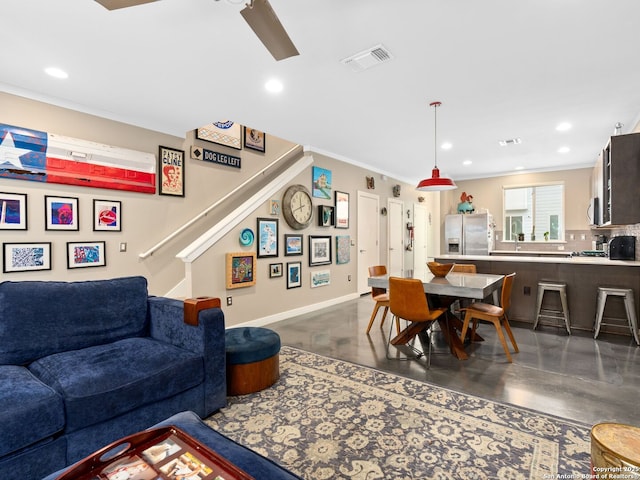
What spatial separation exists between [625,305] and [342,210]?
4.27 meters

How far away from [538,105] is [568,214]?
4.82 metres

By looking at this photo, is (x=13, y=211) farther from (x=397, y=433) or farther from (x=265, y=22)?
(x=397, y=433)

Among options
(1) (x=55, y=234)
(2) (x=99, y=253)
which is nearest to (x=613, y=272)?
(2) (x=99, y=253)

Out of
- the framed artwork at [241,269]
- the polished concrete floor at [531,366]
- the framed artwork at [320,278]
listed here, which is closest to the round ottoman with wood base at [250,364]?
the polished concrete floor at [531,366]

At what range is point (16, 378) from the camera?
1.81 metres

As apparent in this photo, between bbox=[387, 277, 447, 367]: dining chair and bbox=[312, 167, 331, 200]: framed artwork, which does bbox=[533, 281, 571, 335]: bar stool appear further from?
bbox=[312, 167, 331, 200]: framed artwork

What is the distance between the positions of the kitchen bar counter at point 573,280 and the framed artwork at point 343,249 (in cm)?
220

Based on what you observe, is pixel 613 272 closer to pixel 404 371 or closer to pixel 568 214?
pixel 404 371

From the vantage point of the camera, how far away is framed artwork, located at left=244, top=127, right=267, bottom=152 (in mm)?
5527

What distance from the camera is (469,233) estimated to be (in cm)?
830

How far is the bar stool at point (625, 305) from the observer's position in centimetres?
392

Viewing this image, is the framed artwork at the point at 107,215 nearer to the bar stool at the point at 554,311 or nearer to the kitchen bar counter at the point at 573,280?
the kitchen bar counter at the point at 573,280

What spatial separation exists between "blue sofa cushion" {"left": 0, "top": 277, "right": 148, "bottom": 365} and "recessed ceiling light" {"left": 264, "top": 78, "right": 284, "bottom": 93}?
7.33ft

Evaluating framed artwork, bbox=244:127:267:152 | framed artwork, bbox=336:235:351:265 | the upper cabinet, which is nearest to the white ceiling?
the upper cabinet
